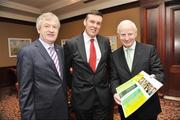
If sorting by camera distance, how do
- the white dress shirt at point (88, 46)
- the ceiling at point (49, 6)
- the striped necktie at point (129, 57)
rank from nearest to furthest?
the striped necktie at point (129, 57)
the white dress shirt at point (88, 46)
the ceiling at point (49, 6)

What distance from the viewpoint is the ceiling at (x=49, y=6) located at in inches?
238

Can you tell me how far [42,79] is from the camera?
1.49 metres

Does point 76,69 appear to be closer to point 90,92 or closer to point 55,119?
point 90,92

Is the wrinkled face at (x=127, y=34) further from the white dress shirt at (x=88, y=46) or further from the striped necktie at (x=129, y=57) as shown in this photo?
the white dress shirt at (x=88, y=46)

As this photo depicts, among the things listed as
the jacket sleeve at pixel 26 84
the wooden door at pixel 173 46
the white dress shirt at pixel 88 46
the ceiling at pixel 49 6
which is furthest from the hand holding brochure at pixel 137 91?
the ceiling at pixel 49 6

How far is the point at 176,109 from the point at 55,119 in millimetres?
3156

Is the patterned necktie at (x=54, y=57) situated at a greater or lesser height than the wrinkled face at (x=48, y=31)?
lesser

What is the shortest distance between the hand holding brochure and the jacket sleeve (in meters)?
0.74

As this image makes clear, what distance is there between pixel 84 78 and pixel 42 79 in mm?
440

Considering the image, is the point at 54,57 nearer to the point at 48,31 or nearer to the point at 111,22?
the point at 48,31

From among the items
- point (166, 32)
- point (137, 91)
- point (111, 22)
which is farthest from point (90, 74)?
point (111, 22)

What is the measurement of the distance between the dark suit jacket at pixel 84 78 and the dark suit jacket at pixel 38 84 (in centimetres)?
27

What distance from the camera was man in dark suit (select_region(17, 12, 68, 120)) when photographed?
57.0 inches

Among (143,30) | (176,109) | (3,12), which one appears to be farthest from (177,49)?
(3,12)
